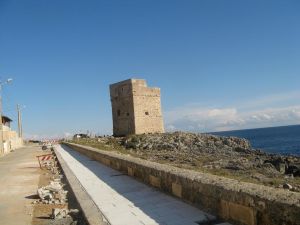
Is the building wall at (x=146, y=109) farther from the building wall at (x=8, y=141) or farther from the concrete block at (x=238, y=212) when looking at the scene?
the concrete block at (x=238, y=212)

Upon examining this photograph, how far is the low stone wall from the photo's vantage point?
3848mm

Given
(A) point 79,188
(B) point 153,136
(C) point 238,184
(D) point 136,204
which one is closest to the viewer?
(C) point 238,184

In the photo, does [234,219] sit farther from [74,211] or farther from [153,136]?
[153,136]

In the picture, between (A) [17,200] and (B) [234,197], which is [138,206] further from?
(A) [17,200]

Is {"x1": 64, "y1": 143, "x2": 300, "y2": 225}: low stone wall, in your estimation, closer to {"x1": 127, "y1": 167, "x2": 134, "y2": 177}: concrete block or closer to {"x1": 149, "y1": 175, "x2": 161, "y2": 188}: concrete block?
{"x1": 149, "y1": 175, "x2": 161, "y2": 188}: concrete block

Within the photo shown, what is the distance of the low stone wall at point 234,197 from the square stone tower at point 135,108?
32.2 meters

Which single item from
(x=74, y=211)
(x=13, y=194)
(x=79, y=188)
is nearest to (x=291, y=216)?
(x=74, y=211)

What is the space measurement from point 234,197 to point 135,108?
3491 cm

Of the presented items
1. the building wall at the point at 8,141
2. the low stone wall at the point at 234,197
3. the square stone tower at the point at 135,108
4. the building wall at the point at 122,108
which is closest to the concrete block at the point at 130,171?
the low stone wall at the point at 234,197

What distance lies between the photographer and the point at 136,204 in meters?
6.42

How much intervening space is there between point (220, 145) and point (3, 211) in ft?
107

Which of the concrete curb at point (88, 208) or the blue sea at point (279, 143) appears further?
the blue sea at point (279, 143)

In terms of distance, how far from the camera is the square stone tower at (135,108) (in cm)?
3959

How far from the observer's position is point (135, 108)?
39438mm
